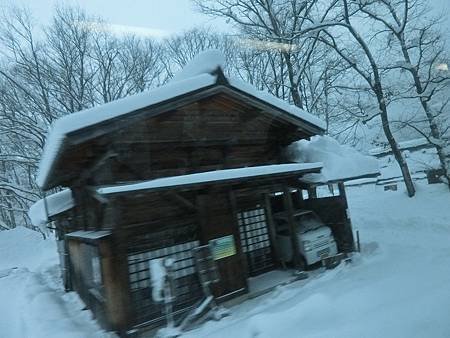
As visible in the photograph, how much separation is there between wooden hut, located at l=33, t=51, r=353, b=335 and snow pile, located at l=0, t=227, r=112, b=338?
52cm

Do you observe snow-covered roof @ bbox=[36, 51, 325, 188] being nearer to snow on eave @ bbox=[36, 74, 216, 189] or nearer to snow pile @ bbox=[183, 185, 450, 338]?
snow on eave @ bbox=[36, 74, 216, 189]

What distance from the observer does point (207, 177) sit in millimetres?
7383

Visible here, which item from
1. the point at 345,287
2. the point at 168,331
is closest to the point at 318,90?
the point at 345,287

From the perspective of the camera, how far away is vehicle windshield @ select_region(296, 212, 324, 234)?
34.9ft

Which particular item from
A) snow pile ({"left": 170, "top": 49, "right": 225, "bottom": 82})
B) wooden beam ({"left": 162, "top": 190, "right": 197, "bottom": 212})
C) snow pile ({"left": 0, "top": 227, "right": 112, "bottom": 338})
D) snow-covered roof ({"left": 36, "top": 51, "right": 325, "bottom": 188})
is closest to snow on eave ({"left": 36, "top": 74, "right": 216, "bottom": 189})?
snow-covered roof ({"left": 36, "top": 51, "right": 325, "bottom": 188})

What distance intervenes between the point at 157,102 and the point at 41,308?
19.7 feet

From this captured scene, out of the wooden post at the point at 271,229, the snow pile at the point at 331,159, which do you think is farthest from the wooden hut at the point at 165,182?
the snow pile at the point at 331,159

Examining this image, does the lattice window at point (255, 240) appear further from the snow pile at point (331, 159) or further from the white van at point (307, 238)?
the snow pile at point (331, 159)

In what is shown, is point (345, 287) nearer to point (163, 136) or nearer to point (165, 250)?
point (165, 250)

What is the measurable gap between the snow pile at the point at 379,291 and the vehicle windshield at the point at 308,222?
1.42 m

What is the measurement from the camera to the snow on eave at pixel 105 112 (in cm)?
Result: 653

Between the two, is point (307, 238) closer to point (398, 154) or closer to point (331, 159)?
point (331, 159)

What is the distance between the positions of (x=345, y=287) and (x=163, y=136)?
207 inches

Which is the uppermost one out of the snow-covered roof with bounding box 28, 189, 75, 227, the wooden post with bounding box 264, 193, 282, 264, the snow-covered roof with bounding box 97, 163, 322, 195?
the snow-covered roof with bounding box 28, 189, 75, 227
